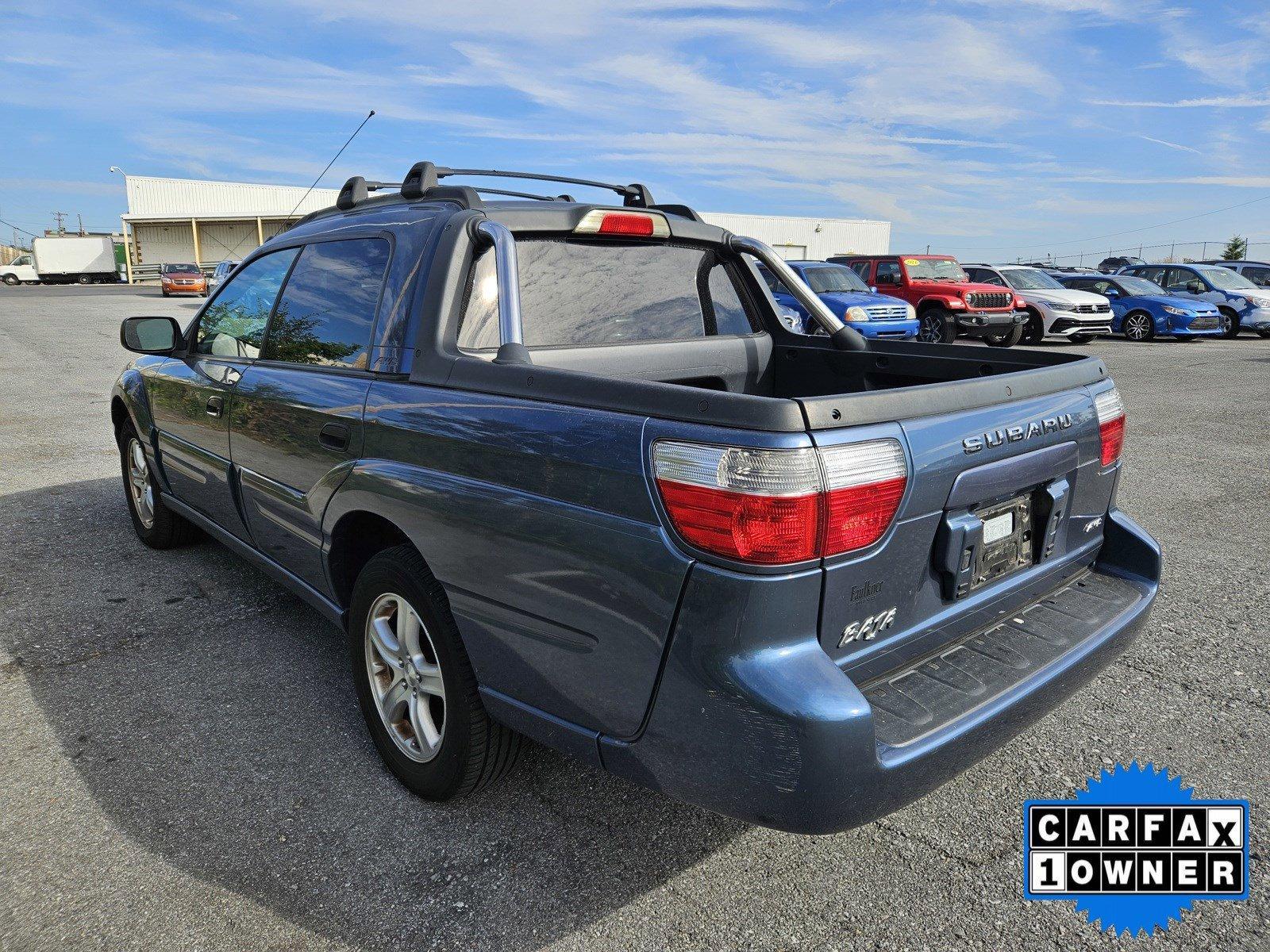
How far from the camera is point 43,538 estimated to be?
5324 millimetres

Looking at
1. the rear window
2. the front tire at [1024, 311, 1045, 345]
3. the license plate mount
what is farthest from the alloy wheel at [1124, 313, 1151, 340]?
the license plate mount

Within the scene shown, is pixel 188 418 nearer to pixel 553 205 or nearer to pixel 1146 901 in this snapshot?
pixel 553 205

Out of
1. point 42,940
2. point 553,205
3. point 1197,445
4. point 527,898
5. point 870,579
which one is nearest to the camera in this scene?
point 870,579

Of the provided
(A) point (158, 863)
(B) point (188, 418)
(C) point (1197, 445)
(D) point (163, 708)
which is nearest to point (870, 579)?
(A) point (158, 863)

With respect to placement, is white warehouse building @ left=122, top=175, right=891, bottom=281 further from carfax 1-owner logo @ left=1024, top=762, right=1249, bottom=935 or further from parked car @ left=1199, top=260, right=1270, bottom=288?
carfax 1-owner logo @ left=1024, top=762, right=1249, bottom=935

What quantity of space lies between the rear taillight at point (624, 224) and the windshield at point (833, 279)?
41.9 feet

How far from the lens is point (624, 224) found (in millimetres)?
3199

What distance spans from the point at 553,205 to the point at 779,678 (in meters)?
1.94

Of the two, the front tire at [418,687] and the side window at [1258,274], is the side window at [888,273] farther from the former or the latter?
the front tire at [418,687]

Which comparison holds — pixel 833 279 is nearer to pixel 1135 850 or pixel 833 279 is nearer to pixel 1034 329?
pixel 1034 329

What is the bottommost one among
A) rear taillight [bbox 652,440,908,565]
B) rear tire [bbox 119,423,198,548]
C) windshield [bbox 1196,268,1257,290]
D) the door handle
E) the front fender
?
rear tire [bbox 119,423,198,548]

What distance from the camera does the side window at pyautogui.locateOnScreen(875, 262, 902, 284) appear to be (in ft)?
59.4

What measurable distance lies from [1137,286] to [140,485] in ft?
71.6

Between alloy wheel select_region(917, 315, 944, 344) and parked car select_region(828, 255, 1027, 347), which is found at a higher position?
parked car select_region(828, 255, 1027, 347)
